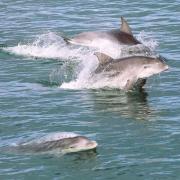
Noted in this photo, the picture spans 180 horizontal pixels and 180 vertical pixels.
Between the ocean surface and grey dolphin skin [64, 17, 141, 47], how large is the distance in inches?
18.2

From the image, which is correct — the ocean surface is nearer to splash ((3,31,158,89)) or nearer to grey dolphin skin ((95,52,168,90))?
splash ((3,31,158,89))

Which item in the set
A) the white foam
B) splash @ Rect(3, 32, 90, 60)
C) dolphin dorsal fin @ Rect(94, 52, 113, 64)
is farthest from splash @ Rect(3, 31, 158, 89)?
the white foam

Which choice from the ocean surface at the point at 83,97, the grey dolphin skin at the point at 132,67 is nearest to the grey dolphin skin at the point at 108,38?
the ocean surface at the point at 83,97

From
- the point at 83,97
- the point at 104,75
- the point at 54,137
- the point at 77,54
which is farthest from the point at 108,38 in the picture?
the point at 54,137

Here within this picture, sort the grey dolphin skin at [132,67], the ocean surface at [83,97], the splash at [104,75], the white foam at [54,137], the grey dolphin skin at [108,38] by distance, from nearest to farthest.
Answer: the ocean surface at [83,97]
the white foam at [54,137]
the grey dolphin skin at [132,67]
the splash at [104,75]
the grey dolphin skin at [108,38]

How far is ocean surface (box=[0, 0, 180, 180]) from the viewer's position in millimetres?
16312

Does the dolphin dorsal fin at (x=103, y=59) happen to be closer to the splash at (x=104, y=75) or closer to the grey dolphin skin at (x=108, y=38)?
the splash at (x=104, y=75)

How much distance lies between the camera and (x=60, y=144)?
16.7 meters

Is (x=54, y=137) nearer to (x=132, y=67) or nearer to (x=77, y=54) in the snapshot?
(x=132, y=67)

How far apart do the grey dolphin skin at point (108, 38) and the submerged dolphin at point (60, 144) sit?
29.7 feet

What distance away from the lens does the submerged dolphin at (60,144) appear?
16672mm

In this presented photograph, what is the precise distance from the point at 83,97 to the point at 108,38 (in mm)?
5111

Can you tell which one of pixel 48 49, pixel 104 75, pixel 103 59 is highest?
pixel 103 59

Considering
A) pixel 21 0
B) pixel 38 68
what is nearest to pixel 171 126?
pixel 38 68
